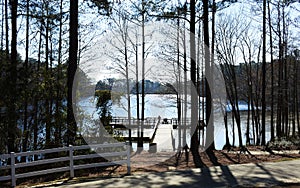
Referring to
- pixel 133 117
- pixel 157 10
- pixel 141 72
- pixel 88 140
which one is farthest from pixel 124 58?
pixel 88 140

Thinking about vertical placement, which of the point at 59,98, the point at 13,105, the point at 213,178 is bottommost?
the point at 213,178

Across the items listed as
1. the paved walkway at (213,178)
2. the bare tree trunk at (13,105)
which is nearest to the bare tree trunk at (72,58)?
the bare tree trunk at (13,105)

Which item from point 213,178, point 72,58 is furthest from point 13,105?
point 213,178

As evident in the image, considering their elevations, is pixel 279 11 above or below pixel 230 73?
above

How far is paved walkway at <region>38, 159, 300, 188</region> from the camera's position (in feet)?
24.0

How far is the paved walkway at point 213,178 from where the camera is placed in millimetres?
7301

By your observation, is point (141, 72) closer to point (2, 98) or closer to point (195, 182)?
point (2, 98)

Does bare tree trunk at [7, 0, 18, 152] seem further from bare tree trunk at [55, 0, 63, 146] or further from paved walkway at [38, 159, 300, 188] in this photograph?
paved walkway at [38, 159, 300, 188]

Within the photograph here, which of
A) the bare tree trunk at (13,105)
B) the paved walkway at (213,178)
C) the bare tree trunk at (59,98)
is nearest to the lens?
the paved walkway at (213,178)

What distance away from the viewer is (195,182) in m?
7.58

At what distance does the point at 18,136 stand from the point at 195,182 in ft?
25.2

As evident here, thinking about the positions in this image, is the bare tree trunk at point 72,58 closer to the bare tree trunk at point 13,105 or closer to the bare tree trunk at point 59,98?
Result: the bare tree trunk at point 59,98

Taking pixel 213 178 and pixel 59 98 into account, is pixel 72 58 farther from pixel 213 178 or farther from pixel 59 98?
pixel 213 178

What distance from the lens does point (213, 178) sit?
26.5ft
